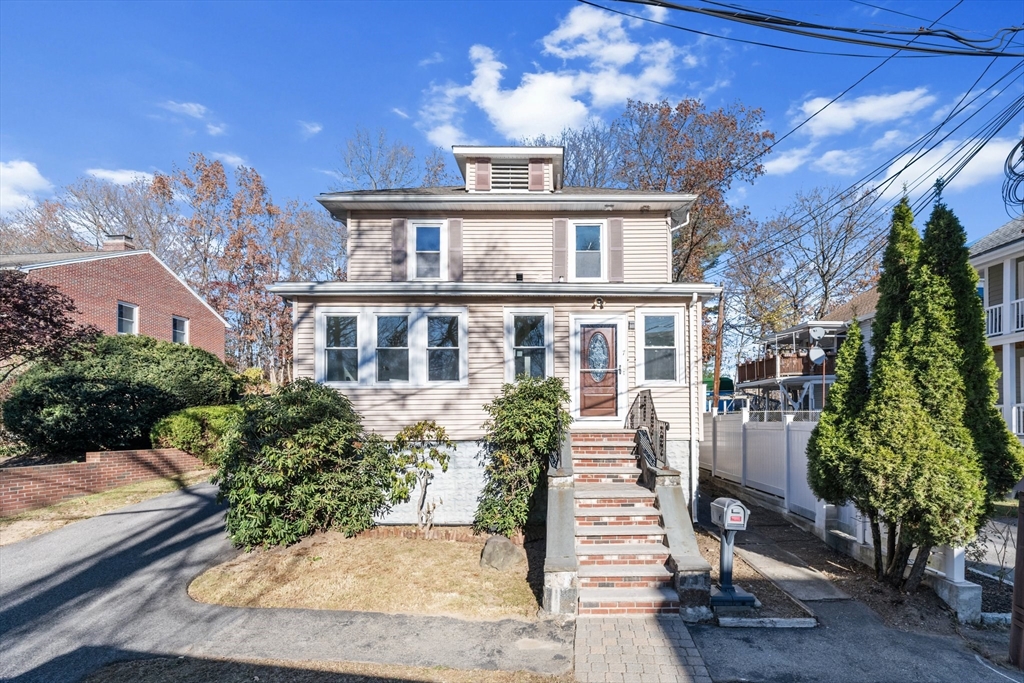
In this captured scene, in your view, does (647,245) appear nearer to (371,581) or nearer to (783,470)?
(783,470)

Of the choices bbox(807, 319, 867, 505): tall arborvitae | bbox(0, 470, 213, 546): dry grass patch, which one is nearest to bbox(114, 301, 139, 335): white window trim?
bbox(0, 470, 213, 546): dry grass patch

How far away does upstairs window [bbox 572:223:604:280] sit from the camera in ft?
38.0

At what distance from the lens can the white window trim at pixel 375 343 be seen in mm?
10133

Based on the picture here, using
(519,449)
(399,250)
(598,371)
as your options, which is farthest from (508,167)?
(519,449)

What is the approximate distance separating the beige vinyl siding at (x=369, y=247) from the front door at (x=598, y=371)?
15.2 ft

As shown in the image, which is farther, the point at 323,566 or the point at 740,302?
the point at 740,302

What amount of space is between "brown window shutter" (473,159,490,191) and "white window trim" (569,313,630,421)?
→ 4371 mm

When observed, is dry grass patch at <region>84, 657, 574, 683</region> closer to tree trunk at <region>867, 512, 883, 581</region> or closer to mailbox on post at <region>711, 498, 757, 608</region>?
mailbox on post at <region>711, 498, 757, 608</region>

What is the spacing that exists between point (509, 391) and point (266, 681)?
5531mm

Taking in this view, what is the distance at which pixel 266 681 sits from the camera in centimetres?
487

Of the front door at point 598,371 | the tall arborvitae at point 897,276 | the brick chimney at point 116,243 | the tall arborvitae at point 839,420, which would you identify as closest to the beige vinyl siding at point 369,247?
the front door at point 598,371

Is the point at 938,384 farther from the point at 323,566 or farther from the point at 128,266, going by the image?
the point at 128,266

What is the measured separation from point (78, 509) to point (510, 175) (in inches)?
442

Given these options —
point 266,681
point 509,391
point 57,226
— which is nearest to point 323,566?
point 266,681
